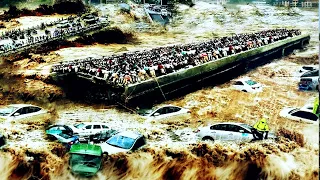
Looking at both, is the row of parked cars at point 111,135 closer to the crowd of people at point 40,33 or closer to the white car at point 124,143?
the white car at point 124,143

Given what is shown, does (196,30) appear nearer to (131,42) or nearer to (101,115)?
(131,42)

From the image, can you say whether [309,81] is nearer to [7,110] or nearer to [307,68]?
[307,68]

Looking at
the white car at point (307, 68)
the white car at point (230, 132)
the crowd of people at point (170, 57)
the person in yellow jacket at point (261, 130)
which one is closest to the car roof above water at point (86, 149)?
the crowd of people at point (170, 57)

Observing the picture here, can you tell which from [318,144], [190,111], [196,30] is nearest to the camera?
[318,144]

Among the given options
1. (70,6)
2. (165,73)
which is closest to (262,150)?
(165,73)

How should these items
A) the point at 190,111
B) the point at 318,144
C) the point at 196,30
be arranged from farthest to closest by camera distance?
the point at 196,30 → the point at 190,111 → the point at 318,144

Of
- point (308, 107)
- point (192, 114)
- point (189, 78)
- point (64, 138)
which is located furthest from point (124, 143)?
point (308, 107)

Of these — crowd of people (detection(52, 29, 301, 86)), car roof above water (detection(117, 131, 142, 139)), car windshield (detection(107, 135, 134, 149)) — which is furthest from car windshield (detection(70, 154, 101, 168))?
crowd of people (detection(52, 29, 301, 86))

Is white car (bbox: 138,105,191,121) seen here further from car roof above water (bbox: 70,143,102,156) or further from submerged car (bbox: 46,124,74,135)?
submerged car (bbox: 46,124,74,135)
